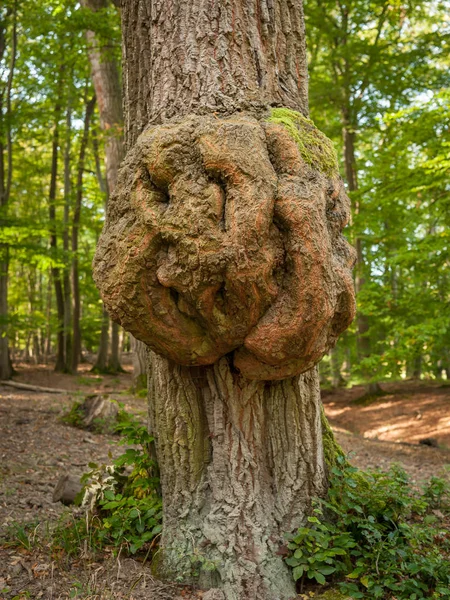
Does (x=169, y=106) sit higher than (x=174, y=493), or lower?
higher

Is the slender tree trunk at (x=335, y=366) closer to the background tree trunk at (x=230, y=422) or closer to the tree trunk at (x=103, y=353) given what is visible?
the tree trunk at (x=103, y=353)

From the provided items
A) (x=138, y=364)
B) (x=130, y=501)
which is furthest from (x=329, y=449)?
(x=138, y=364)

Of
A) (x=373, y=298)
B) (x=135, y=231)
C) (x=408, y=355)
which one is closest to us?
(x=135, y=231)

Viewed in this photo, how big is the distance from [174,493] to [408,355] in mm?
6199

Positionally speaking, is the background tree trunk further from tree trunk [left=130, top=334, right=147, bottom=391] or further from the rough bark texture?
tree trunk [left=130, top=334, right=147, bottom=391]

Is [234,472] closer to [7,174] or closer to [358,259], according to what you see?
[358,259]

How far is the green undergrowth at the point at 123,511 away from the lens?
3.37 metres

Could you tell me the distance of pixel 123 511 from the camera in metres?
3.52

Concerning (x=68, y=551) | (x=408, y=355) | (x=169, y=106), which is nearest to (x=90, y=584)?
(x=68, y=551)

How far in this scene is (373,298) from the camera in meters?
9.95

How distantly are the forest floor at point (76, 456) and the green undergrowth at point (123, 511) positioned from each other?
12cm

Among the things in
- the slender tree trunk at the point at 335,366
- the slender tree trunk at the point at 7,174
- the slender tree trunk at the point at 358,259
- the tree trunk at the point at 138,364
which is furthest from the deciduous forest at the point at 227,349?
the slender tree trunk at the point at 335,366

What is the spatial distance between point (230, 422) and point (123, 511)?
117 centimetres

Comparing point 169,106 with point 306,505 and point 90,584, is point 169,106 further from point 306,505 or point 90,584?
point 90,584
